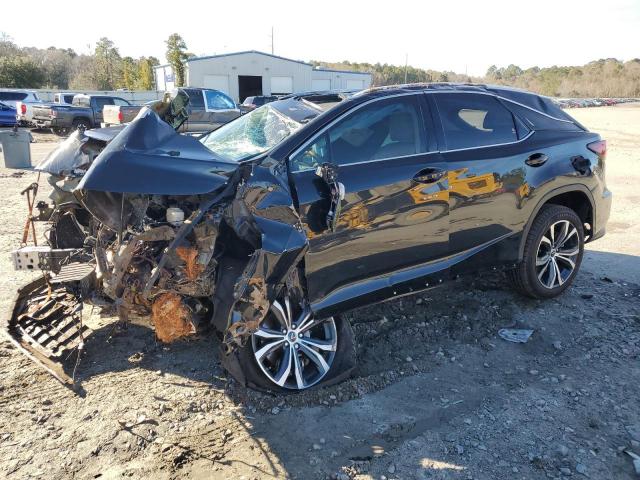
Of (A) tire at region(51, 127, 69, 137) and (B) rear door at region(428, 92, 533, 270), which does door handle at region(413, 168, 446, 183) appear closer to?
(B) rear door at region(428, 92, 533, 270)

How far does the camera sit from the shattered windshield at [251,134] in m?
3.82

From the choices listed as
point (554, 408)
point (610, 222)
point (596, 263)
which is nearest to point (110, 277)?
point (554, 408)

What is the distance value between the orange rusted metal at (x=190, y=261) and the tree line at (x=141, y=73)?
18.7 metres

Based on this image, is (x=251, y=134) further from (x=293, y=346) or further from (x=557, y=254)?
(x=557, y=254)

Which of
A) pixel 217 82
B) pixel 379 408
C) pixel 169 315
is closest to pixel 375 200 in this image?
pixel 379 408

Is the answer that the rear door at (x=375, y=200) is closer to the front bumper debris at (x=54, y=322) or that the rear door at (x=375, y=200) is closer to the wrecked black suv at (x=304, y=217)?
the wrecked black suv at (x=304, y=217)

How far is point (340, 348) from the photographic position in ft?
12.2

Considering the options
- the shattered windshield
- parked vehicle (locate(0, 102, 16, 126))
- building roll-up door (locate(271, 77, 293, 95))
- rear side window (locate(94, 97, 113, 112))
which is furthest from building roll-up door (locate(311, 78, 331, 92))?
the shattered windshield

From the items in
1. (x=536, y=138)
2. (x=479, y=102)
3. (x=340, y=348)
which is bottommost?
(x=340, y=348)

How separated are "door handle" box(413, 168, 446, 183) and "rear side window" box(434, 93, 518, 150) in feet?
0.91

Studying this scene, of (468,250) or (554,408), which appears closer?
(554,408)

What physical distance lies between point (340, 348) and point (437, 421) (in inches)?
32.6

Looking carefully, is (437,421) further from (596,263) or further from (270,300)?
(596,263)

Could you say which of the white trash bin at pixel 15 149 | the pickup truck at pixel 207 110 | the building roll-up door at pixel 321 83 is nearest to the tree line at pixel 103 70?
the building roll-up door at pixel 321 83
